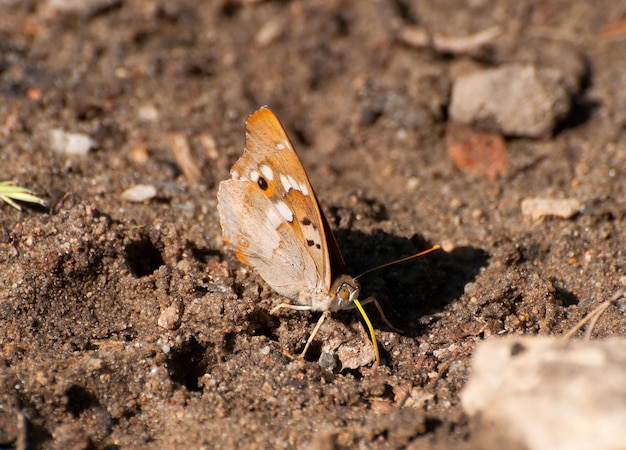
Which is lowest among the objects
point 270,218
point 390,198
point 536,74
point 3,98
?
point 3,98

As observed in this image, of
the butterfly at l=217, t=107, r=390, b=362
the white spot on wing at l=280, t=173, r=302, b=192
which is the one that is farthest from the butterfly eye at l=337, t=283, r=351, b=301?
the white spot on wing at l=280, t=173, r=302, b=192

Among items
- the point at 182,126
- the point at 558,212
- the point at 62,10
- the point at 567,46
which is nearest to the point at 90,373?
the point at 182,126

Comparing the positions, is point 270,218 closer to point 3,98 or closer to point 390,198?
point 390,198

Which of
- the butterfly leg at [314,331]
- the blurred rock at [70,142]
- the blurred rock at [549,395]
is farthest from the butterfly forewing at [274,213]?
the blurred rock at [70,142]

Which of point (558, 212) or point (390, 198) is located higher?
point (558, 212)

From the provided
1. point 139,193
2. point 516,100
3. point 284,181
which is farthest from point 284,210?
point 516,100

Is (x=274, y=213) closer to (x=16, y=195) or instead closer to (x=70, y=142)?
(x=16, y=195)

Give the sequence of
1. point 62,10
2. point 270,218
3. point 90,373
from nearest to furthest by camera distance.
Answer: point 90,373 → point 270,218 → point 62,10
